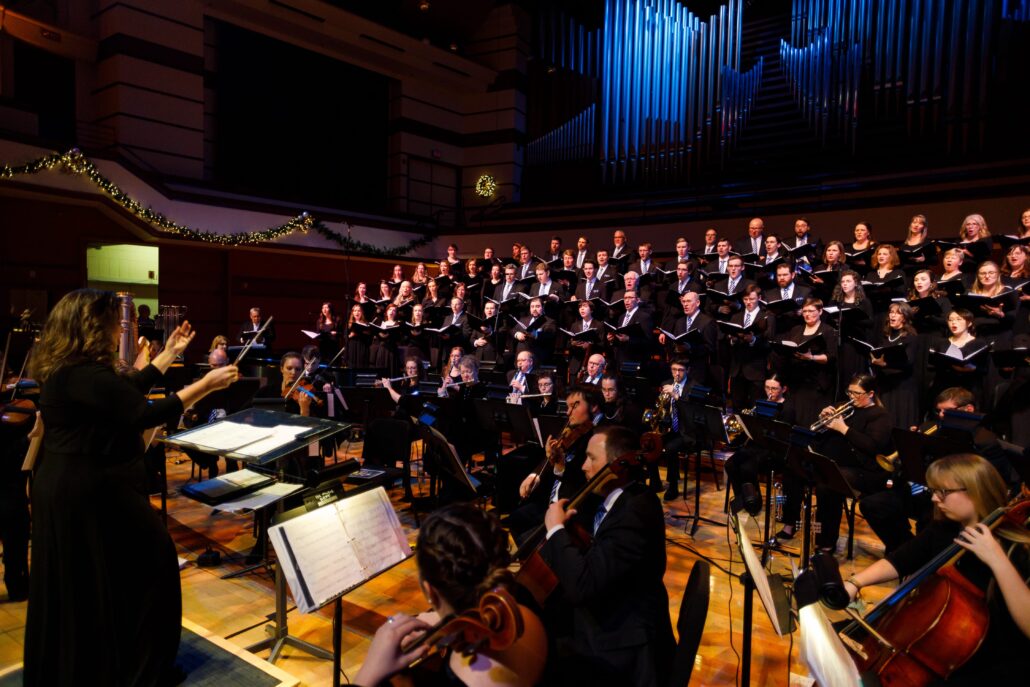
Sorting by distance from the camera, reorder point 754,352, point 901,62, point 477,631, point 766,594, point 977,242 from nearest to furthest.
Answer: point 477,631 → point 766,594 → point 977,242 → point 754,352 → point 901,62

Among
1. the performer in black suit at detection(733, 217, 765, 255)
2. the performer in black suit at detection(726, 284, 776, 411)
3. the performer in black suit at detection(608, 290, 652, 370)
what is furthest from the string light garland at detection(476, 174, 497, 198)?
the performer in black suit at detection(726, 284, 776, 411)

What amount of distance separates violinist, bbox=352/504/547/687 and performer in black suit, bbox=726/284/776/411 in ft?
17.9

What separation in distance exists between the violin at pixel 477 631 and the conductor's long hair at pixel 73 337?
166 cm

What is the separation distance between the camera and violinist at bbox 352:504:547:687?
56.0 inches

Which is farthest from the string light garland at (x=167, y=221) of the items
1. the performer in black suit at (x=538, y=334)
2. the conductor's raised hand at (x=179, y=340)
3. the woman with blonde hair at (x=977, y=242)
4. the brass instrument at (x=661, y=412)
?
the woman with blonde hair at (x=977, y=242)

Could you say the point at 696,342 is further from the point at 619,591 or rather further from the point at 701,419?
the point at 619,591

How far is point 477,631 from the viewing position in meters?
1.41

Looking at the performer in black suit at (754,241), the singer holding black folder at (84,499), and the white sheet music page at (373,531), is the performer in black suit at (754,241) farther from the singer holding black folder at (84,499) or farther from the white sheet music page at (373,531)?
the singer holding black folder at (84,499)

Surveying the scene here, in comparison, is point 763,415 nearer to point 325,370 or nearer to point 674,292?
point 674,292

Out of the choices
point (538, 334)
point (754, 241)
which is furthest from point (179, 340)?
point (754, 241)

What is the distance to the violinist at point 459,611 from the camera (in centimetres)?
142

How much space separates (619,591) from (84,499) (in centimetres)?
190

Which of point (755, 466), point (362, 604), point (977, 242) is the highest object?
point (977, 242)

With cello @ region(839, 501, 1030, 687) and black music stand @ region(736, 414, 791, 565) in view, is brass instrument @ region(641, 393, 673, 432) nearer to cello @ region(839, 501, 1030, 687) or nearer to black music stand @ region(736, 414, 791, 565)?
black music stand @ region(736, 414, 791, 565)
